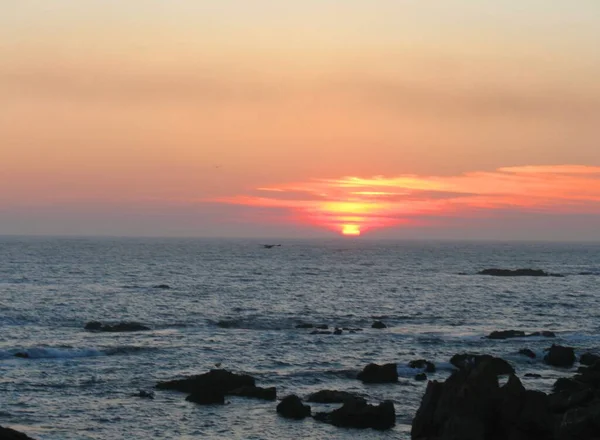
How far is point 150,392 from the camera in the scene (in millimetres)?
46250

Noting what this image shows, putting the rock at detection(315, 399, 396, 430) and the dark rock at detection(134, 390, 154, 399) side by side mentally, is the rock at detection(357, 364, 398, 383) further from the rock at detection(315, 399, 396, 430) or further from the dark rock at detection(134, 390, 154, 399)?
the dark rock at detection(134, 390, 154, 399)

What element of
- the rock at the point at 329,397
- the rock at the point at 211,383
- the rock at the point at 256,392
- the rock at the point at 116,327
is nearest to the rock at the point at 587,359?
the rock at the point at 329,397

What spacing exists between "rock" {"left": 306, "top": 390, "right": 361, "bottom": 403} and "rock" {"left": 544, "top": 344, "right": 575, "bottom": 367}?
67.2 feet

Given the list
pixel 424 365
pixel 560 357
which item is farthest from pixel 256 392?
pixel 560 357

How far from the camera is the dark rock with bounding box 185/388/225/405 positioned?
144 ft

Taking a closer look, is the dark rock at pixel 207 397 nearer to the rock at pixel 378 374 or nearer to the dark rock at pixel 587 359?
the rock at pixel 378 374

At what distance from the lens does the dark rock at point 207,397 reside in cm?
4391

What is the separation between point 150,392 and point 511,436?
867 inches

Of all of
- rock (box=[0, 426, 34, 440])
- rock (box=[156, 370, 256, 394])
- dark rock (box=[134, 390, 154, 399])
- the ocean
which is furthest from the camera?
rock (box=[156, 370, 256, 394])

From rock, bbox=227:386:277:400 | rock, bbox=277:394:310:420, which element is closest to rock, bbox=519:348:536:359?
rock, bbox=227:386:277:400

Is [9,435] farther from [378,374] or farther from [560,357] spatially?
[560,357]

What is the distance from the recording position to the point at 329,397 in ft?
146

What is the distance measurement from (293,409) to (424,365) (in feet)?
58.1

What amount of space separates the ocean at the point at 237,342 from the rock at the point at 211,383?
38.4 inches
